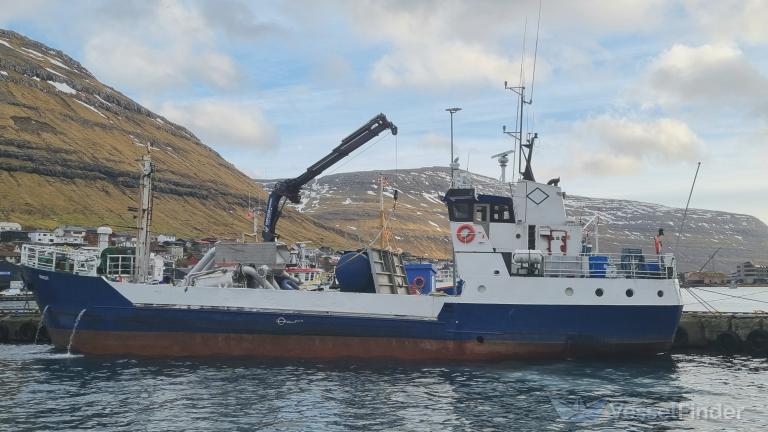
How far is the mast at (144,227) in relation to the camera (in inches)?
1116

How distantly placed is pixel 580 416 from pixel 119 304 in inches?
733

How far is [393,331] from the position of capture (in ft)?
85.7

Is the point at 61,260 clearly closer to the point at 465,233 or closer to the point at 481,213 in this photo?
the point at 465,233

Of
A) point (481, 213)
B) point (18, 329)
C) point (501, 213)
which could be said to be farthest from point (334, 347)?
point (18, 329)

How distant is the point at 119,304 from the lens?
26828 millimetres

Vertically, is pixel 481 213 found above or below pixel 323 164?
below

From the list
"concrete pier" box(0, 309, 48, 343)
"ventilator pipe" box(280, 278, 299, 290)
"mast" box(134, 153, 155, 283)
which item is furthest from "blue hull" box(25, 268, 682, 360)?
"concrete pier" box(0, 309, 48, 343)

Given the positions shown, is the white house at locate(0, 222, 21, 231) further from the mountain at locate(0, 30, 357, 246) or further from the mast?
the mast

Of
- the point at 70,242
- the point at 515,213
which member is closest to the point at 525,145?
the point at 515,213

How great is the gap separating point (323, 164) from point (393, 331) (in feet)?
33.9

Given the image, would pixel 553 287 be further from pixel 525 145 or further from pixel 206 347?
pixel 206 347

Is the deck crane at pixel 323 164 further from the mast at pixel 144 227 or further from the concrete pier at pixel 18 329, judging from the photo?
the concrete pier at pixel 18 329

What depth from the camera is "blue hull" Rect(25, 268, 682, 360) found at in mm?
26094

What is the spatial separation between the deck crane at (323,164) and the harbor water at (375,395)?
8800mm
